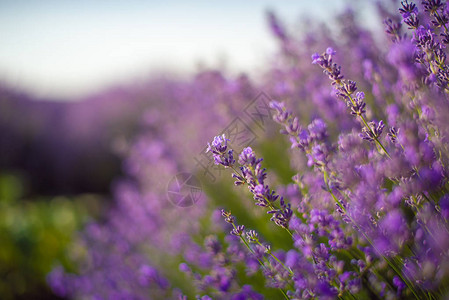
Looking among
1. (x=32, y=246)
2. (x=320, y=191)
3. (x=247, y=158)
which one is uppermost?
(x=32, y=246)

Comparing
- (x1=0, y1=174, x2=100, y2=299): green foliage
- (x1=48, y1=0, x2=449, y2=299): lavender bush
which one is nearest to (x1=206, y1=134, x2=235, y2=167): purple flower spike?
(x1=48, y1=0, x2=449, y2=299): lavender bush

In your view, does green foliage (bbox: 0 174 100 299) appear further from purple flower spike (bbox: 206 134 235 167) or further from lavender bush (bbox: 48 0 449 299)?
purple flower spike (bbox: 206 134 235 167)

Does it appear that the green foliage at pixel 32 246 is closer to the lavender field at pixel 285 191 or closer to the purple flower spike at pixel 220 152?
the lavender field at pixel 285 191

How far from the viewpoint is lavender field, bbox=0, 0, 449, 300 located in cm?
128

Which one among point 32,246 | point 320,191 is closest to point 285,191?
point 320,191

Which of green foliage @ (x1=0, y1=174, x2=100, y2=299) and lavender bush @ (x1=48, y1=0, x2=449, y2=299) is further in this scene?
green foliage @ (x1=0, y1=174, x2=100, y2=299)

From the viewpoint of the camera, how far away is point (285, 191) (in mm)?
2363

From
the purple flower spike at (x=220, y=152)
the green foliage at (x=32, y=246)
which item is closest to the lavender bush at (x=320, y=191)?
the purple flower spike at (x=220, y=152)

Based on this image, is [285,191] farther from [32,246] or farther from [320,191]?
[32,246]

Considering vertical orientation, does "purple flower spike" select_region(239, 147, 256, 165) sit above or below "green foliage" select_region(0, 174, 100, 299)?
below

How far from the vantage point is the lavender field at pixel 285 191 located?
4.21 ft

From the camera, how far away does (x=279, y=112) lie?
154 centimetres

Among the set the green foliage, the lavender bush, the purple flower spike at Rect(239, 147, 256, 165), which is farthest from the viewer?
the green foliage

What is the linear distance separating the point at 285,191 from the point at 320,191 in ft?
1.50
